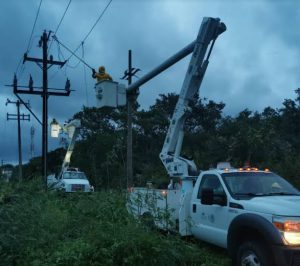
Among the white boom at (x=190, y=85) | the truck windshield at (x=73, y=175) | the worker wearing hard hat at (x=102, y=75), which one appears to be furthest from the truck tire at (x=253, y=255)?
the truck windshield at (x=73, y=175)

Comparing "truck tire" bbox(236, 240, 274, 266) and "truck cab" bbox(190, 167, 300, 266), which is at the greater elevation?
"truck cab" bbox(190, 167, 300, 266)

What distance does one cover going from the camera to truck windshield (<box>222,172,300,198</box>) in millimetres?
8914

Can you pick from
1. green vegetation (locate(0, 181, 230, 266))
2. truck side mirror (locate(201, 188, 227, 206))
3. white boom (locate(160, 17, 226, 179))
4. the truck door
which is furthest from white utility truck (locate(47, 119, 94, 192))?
truck side mirror (locate(201, 188, 227, 206))

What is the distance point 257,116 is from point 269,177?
122ft

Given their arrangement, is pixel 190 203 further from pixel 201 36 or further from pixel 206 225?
pixel 201 36

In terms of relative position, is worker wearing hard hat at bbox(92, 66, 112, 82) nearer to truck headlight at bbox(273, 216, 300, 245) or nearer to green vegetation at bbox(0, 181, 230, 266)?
green vegetation at bbox(0, 181, 230, 266)

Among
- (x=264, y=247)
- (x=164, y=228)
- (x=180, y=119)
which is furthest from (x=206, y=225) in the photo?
(x=180, y=119)

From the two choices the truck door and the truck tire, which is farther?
the truck door

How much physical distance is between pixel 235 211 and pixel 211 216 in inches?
36.4

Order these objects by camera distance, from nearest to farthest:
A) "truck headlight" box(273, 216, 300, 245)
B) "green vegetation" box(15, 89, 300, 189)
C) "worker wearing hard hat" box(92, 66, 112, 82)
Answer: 1. "truck headlight" box(273, 216, 300, 245)
2. "worker wearing hard hat" box(92, 66, 112, 82)
3. "green vegetation" box(15, 89, 300, 189)

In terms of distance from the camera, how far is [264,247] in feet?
24.0

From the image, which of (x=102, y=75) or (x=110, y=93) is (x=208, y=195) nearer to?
(x=110, y=93)

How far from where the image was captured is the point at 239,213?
8.19 m

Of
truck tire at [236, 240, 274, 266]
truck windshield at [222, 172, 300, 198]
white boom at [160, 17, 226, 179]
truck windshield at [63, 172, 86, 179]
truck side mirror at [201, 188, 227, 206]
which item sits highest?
white boom at [160, 17, 226, 179]
